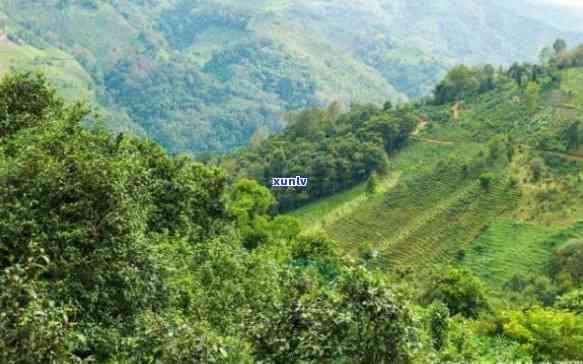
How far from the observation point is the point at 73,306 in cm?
→ 1183

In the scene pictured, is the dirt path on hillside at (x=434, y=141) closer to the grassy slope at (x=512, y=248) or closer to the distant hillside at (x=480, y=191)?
the distant hillside at (x=480, y=191)

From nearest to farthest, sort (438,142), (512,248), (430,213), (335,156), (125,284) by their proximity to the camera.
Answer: (125,284) < (512,248) < (430,213) < (438,142) < (335,156)

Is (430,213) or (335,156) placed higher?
(430,213)

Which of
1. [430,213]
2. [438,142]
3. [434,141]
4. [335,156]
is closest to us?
[430,213]

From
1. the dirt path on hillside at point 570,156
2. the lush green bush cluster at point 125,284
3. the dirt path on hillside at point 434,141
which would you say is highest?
the lush green bush cluster at point 125,284

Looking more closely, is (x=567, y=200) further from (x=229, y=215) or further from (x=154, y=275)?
(x=154, y=275)

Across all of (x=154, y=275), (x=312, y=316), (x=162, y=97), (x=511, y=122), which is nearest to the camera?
(x=312, y=316)

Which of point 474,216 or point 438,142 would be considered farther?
point 438,142

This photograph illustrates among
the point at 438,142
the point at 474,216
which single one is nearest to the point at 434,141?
the point at 438,142

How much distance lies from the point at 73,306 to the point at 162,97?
18191 cm

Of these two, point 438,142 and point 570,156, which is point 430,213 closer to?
point 570,156

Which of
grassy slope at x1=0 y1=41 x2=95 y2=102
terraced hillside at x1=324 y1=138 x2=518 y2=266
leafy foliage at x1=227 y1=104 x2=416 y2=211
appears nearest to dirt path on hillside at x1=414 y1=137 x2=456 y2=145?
leafy foliage at x1=227 y1=104 x2=416 y2=211

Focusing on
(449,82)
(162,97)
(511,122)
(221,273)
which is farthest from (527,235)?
(162,97)

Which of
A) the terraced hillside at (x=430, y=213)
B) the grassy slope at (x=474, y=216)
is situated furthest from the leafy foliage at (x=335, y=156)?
the terraced hillside at (x=430, y=213)
